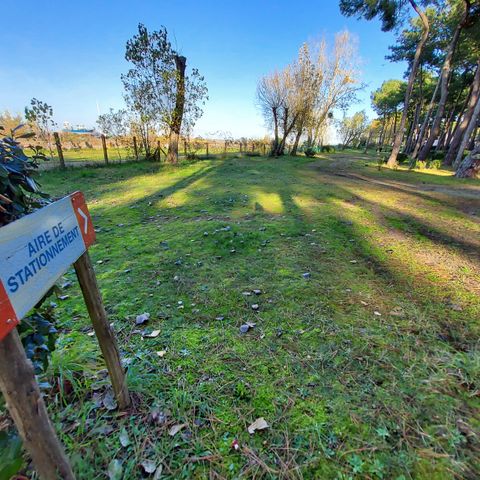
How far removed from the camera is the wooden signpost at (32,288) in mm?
719

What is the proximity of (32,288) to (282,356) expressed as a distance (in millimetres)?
1679

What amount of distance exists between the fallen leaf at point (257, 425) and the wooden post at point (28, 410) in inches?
34.0

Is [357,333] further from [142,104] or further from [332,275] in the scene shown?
[142,104]

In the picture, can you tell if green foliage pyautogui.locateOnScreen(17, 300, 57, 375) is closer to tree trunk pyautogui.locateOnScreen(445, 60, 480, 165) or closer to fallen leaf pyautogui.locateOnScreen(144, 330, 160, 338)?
fallen leaf pyautogui.locateOnScreen(144, 330, 160, 338)

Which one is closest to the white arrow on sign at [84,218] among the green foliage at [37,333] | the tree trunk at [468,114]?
the green foliage at [37,333]

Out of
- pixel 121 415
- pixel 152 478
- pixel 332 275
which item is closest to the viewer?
pixel 152 478

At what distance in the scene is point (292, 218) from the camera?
527 cm

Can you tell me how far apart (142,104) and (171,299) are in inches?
547

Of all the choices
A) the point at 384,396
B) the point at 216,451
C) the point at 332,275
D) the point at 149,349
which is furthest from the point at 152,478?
the point at 332,275

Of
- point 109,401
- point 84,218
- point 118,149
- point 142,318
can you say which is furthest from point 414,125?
point 109,401

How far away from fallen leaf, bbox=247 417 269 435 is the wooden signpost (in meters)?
0.87

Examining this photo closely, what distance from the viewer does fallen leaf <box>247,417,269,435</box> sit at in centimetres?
149

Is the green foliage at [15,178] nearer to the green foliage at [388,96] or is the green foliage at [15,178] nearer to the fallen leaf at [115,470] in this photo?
the fallen leaf at [115,470]

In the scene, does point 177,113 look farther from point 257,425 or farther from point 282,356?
point 257,425
